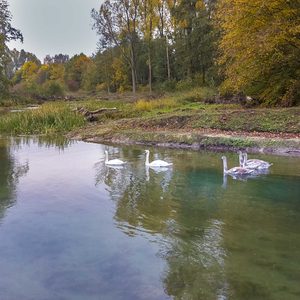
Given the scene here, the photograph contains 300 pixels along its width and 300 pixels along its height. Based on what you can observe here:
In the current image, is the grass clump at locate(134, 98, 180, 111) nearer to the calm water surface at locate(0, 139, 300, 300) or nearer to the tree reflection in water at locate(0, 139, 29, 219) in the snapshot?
the tree reflection in water at locate(0, 139, 29, 219)

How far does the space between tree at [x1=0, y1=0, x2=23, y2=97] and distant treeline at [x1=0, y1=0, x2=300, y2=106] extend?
224cm

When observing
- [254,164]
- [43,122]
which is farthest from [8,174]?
[43,122]

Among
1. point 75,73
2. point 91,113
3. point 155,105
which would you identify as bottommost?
point 91,113

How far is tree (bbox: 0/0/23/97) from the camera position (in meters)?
34.9

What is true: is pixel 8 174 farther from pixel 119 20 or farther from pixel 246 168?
pixel 119 20

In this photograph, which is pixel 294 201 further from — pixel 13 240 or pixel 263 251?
pixel 13 240

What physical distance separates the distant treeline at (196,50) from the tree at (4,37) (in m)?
2.24

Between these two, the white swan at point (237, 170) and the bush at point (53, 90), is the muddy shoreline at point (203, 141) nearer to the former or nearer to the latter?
the white swan at point (237, 170)

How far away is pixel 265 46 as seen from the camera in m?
20.9

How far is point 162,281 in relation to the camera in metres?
5.84

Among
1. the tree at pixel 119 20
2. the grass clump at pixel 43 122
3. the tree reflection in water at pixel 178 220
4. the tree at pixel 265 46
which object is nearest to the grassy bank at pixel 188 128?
the grass clump at pixel 43 122

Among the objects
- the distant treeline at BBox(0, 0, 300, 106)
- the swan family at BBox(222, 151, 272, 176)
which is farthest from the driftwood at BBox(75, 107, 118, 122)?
the swan family at BBox(222, 151, 272, 176)

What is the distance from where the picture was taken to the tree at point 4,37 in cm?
3494

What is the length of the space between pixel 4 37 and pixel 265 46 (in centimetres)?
2550
